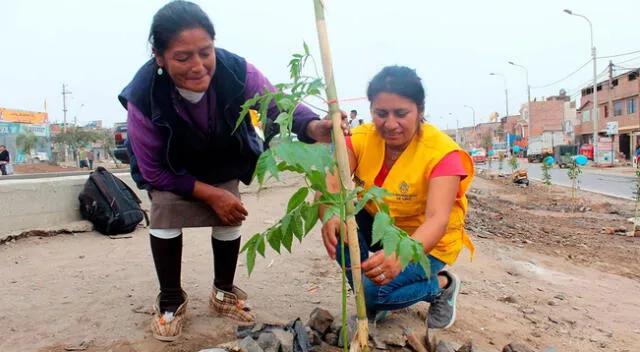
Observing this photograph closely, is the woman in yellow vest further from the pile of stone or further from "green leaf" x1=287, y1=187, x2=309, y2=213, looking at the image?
"green leaf" x1=287, y1=187, x2=309, y2=213

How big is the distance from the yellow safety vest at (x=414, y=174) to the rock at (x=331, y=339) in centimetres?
56

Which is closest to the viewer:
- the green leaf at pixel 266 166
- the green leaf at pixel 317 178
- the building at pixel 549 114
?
the green leaf at pixel 266 166

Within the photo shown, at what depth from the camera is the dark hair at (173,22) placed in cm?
190

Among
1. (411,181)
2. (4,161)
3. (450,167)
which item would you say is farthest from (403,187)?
Result: (4,161)

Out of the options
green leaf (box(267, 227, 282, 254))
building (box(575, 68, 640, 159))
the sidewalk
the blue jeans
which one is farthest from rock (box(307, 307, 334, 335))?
building (box(575, 68, 640, 159))

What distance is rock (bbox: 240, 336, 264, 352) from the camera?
1885 millimetres

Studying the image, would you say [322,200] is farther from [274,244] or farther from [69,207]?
[69,207]

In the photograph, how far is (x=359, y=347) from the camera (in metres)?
1.56

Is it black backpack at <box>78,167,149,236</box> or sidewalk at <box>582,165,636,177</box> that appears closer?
black backpack at <box>78,167,149,236</box>

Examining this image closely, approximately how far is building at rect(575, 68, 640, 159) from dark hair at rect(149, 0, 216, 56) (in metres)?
36.2

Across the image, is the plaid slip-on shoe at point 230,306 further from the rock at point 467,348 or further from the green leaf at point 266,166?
the green leaf at point 266,166

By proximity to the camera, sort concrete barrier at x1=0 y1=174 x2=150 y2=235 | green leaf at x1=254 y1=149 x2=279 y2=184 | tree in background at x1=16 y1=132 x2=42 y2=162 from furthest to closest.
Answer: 1. tree in background at x1=16 y1=132 x2=42 y2=162
2. concrete barrier at x1=0 y1=174 x2=150 y2=235
3. green leaf at x1=254 y1=149 x2=279 y2=184

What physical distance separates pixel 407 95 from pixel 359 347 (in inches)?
39.8

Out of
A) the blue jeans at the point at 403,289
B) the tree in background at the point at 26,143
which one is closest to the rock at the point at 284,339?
the blue jeans at the point at 403,289
